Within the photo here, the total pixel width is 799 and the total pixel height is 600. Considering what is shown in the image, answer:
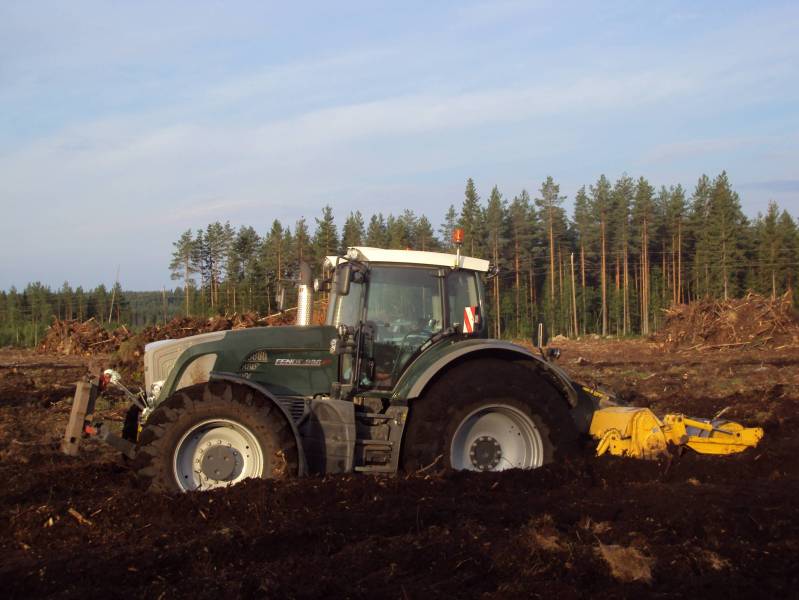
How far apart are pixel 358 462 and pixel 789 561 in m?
3.47

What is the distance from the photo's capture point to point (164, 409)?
6.49m

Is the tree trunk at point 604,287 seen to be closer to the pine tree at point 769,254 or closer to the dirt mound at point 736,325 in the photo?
the pine tree at point 769,254

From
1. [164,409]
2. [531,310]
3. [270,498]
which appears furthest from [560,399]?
[531,310]

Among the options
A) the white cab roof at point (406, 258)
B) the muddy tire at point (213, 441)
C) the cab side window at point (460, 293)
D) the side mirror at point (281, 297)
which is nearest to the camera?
the muddy tire at point (213, 441)

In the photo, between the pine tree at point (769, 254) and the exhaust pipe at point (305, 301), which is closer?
the exhaust pipe at point (305, 301)

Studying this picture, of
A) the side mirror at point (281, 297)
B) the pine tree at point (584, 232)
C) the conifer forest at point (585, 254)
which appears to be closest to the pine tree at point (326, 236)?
the conifer forest at point (585, 254)

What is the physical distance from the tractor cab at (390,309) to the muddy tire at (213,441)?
102 centimetres

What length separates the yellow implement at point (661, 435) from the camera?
7.57 metres

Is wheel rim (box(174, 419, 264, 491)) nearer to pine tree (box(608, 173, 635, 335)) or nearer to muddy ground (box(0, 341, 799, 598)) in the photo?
muddy ground (box(0, 341, 799, 598))

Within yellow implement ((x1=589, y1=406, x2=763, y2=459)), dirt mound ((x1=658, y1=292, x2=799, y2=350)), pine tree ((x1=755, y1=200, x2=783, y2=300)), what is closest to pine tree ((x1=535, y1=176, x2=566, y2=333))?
pine tree ((x1=755, y1=200, x2=783, y2=300))

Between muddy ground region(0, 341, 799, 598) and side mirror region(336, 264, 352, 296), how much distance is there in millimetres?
1624

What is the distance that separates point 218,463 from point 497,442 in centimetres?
252

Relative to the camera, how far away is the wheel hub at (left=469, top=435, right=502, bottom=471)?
736 centimetres

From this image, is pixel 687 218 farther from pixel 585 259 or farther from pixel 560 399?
pixel 560 399
